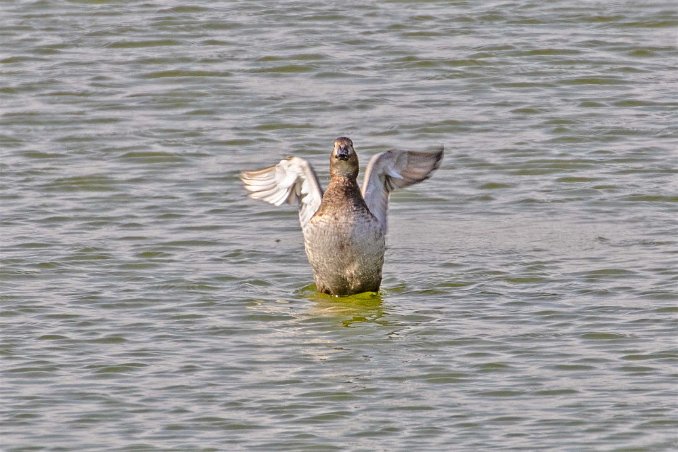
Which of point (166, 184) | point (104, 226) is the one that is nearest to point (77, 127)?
point (166, 184)

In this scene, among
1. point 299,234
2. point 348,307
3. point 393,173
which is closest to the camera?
point 348,307

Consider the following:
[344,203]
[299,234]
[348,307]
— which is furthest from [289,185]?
[299,234]

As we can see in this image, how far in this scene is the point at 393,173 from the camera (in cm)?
1293

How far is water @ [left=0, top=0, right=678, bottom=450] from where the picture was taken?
33.2 feet

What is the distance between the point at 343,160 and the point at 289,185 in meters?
0.58

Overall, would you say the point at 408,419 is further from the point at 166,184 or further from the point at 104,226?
the point at 166,184

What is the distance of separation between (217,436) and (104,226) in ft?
17.0

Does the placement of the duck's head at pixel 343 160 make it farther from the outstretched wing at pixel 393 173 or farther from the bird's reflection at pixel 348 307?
the bird's reflection at pixel 348 307

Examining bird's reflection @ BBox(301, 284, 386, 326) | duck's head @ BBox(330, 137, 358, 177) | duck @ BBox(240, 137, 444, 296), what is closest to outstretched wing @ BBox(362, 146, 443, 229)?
duck @ BBox(240, 137, 444, 296)

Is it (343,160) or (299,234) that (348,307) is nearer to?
(343,160)

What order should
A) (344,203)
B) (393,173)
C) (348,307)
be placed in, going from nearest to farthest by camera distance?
(344,203) → (348,307) → (393,173)

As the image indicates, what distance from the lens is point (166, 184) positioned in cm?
1574

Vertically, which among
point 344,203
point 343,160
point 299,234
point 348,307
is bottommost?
point 348,307

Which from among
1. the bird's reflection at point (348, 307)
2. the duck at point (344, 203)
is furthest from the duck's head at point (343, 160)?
the bird's reflection at point (348, 307)
